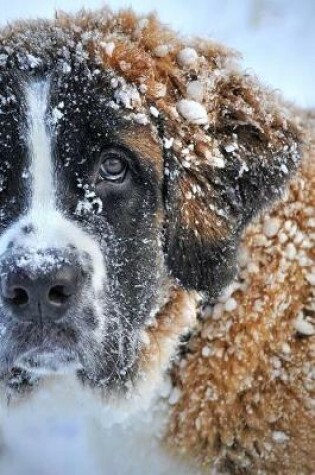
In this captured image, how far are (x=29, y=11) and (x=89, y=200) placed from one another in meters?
3.18

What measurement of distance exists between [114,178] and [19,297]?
1.73ft

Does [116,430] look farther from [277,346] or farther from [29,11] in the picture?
[29,11]

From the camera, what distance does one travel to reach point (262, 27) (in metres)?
5.91

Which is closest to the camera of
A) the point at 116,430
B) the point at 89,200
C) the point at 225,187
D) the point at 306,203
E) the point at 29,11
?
the point at 89,200

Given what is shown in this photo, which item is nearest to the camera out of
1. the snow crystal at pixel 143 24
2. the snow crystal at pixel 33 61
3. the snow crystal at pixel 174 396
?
the snow crystal at pixel 33 61

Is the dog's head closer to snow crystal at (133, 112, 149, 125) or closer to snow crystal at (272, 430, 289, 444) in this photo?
snow crystal at (133, 112, 149, 125)

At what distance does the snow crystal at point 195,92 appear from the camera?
2.73 meters

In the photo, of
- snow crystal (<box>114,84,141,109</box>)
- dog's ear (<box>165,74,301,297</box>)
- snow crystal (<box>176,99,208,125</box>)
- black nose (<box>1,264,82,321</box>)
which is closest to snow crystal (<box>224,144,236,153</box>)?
dog's ear (<box>165,74,301,297</box>)

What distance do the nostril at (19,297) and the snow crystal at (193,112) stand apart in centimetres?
85

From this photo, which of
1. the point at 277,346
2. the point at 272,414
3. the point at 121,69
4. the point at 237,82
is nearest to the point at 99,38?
the point at 121,69

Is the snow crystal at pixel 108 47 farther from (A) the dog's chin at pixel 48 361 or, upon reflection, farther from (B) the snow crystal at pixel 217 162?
(A) the dog's chin at pixel 48 361

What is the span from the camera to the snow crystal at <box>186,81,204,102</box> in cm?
273

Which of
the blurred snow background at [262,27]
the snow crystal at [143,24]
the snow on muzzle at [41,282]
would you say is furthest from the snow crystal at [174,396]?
the blurred snow background at [262,27]

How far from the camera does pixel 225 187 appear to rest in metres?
2.77
